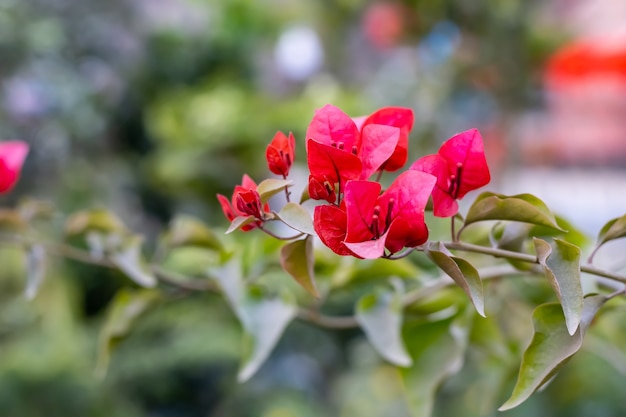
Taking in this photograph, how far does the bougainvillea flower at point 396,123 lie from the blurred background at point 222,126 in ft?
2.02

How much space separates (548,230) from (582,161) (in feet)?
8.90

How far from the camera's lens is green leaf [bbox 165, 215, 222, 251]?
0.37 meters

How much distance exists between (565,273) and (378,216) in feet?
0.21

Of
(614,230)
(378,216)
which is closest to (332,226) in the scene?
(378,216)

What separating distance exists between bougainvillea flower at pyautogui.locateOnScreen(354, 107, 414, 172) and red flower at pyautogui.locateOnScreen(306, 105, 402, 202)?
15mm

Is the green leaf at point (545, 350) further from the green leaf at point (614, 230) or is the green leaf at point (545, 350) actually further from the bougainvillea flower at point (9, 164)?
the bougainvillea flower at point (9, 164)

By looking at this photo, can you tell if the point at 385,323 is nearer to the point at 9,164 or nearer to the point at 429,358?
the point at 429,358

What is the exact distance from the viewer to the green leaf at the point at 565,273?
21 centimetres

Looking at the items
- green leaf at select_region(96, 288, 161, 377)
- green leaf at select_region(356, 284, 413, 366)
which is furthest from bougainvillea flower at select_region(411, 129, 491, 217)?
green leaf at select_region(96, 288, 161, 377)

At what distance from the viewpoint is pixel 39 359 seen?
0.97 m

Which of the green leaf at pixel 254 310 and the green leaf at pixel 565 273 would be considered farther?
the green leaf at pixel 254 310

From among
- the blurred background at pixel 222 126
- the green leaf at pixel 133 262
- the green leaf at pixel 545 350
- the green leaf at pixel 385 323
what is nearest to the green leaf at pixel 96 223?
the green leaf at pixel 133 262

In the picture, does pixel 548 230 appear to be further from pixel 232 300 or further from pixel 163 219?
pixel 163 219

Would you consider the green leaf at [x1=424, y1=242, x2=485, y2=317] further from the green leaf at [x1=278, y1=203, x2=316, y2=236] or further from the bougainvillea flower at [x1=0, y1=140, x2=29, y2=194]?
the bougainvillea flower at [x1=0, y1=140, x2=29, y2=194]
